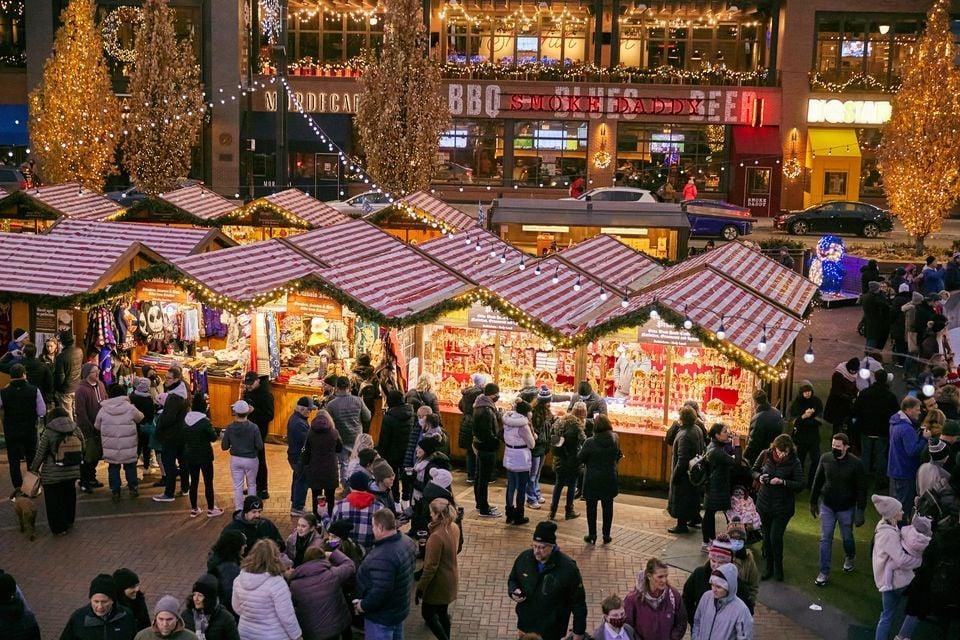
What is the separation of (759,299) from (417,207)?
34.9ft

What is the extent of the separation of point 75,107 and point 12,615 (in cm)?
2815

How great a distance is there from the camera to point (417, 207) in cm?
Result: 2508

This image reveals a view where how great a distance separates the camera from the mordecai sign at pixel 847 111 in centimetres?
4409

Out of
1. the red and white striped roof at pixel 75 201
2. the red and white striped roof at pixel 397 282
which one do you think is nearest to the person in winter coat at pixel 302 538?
the red and white striped roof at pixel 397 282

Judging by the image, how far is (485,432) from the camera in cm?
1291

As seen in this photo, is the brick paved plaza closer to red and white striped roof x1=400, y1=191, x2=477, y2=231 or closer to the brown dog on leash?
the brown dog on leash

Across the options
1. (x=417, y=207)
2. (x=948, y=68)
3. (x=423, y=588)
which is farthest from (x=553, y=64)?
(x=423, y=588)

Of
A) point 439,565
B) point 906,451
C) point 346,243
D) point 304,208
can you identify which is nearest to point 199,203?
point 304,208

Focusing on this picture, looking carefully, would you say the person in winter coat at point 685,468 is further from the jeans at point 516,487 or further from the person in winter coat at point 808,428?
the jeans at point 516,487

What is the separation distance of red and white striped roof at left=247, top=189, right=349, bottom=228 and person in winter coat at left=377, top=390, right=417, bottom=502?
1237cm

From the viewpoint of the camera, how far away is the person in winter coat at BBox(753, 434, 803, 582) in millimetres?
10992

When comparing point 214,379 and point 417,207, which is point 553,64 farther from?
point 214,379

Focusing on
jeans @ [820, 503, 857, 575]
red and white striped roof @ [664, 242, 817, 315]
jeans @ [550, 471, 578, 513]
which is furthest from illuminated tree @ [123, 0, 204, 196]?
jeans @ [820, 503, 857, 575]

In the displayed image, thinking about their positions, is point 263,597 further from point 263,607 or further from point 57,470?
point 57,470
